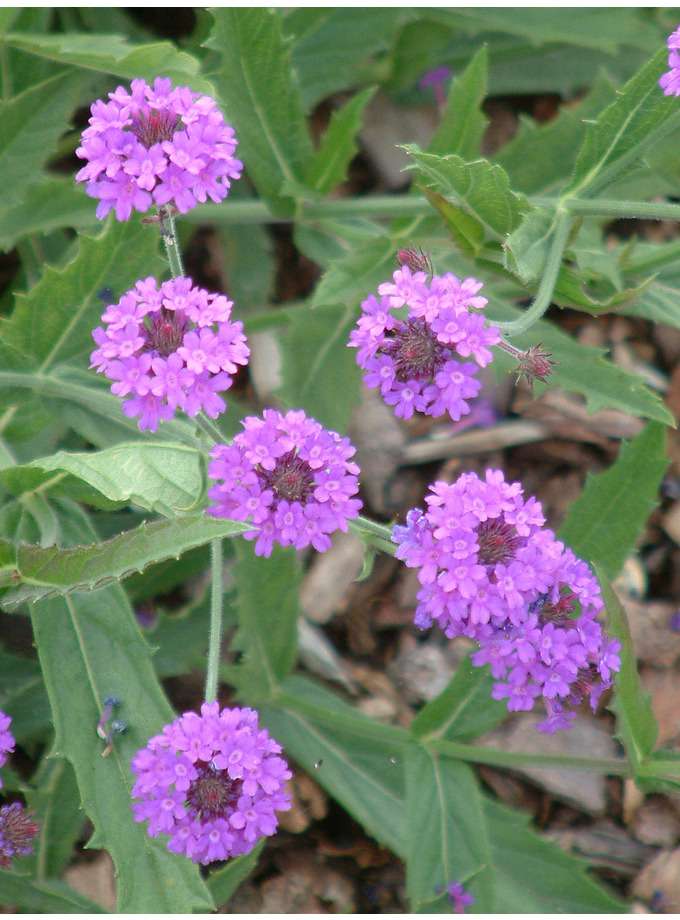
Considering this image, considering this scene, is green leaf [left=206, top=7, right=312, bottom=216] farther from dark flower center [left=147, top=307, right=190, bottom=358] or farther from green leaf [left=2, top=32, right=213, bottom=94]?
dark flower center [left=147, top=307, right=190, bottom=358]

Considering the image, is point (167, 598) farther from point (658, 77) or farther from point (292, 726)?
point (658, 77)

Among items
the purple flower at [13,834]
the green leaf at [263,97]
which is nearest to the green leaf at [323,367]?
the green leaf at [263,97]

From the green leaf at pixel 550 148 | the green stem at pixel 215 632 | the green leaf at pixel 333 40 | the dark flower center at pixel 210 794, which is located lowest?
the dark flower center at pixel 210 794

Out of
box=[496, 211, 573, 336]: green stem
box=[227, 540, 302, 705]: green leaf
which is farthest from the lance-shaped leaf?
box=[496, 211, 573, 336]: green stem

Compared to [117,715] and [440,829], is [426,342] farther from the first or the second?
[440,829]

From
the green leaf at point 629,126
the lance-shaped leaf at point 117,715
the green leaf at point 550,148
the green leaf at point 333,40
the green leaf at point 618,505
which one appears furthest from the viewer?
the green leaf at point 333,40

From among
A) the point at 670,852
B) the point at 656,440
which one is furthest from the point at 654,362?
the point at 670,852

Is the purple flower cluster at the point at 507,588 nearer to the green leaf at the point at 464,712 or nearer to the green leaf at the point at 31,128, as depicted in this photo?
the green leaf at the point at 464,712
